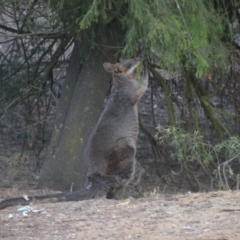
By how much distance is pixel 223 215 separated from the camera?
19.8 feet

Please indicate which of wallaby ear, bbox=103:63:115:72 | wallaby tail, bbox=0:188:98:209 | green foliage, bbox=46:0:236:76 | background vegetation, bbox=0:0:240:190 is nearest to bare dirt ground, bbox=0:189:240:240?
wallaby tail, bbox=0:188:98:209

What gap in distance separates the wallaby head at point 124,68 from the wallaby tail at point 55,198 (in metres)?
1.65

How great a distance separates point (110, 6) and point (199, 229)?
2.58 metres

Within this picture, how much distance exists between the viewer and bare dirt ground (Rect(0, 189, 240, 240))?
5.65 metres

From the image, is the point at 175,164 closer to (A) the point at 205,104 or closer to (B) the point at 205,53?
(A) the point at 205,104

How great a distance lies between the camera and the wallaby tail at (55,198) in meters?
7.17

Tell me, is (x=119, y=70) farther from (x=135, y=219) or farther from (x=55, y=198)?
(x=135, y=219)

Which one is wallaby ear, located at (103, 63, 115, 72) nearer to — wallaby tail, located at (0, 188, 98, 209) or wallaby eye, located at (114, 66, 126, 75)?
wallaby eye, located at (114, 66, 126, 75)

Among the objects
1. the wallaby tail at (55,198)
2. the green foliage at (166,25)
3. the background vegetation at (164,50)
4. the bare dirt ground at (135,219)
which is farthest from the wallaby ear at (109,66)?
the bare dirt ground at (135,219)

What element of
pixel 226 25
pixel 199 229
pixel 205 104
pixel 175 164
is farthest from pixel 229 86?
pixel 199 229

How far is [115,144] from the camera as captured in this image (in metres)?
8.30

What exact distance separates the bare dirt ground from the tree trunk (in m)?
2.21

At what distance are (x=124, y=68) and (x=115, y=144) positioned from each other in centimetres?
113

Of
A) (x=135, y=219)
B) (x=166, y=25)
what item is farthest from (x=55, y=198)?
(x=166, y=25)
